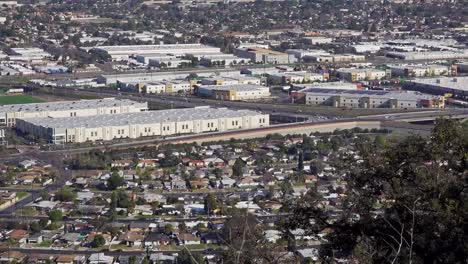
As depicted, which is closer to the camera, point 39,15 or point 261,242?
point 261,242

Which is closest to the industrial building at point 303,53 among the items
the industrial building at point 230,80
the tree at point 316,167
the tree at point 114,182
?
the industrial building at point 230,80

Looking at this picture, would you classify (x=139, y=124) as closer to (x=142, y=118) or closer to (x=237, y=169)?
(x=142, y=118)

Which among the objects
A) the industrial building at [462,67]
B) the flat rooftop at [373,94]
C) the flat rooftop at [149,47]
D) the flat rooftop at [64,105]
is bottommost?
the flat rooftop at [64,105]

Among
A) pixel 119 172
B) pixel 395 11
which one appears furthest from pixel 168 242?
pixel 395 11

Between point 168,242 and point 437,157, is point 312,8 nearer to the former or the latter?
point 168,242

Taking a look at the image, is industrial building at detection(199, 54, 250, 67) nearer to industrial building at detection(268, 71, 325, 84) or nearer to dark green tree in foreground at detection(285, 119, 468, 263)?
industrial building at detection(268, 71, 325, 84)

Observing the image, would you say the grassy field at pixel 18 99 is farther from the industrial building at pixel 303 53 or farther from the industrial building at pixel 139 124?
the industrial building at pixel 303 53
